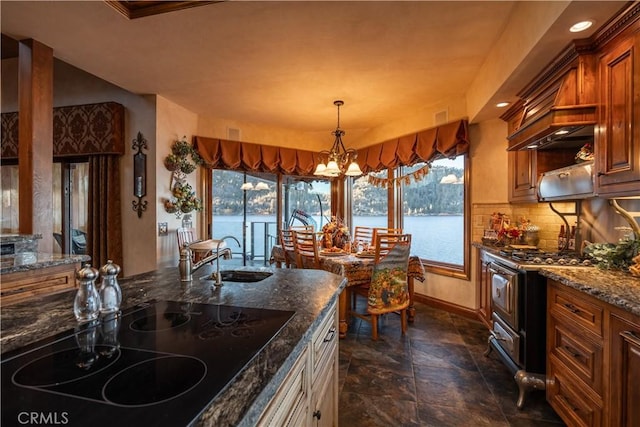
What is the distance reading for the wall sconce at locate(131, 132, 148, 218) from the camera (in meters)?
3.56

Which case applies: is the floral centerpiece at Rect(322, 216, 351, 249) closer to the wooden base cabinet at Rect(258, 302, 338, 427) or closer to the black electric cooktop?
the wooden base cabinet at Rect(258, 302, 338, 427)

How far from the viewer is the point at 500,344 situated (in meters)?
2.32

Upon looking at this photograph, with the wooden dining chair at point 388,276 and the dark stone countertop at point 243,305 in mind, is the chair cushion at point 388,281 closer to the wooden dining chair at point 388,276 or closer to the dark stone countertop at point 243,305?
the wooden dining chair at point 388,276

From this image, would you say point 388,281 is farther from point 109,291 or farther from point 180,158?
point 180,158

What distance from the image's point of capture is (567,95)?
1916 mm

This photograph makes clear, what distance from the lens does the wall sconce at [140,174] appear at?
140 inches

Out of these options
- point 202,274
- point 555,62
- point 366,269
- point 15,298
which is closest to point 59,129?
point 15,298

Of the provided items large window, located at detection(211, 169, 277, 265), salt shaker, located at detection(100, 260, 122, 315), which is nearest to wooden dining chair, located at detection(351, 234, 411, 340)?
salt shaker, located at detection(100, 260, 122, 315)

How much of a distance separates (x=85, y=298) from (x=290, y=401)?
75cm

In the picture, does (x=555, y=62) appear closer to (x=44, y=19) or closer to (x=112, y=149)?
(x=44, y=19)

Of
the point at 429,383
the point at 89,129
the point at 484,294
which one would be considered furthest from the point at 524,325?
the point at 89,129

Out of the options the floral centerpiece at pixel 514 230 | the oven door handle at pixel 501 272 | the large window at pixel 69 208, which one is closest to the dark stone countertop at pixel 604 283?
the oven door handle at pixel 501 272

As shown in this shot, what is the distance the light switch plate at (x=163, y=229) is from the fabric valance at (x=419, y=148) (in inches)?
118

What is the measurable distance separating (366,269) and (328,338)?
170cm
